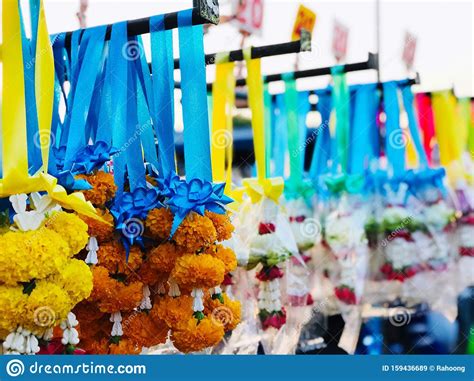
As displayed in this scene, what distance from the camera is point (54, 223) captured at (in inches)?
54.3

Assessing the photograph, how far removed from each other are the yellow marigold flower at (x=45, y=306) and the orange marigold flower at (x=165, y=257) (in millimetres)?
269

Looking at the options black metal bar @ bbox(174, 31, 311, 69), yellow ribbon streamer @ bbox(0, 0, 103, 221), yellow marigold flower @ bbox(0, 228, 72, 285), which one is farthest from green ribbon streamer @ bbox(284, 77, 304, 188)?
yellow marigold flower @ bbox(0, 228, 72, 285)

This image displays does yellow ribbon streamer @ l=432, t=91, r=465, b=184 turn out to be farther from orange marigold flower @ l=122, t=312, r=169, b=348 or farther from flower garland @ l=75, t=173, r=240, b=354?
orange marigold flower @ l=122, t=312, r=169, b=348

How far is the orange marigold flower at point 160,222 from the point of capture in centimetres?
156

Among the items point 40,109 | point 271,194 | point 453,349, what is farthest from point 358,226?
point 40,109

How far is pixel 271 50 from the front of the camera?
2125 millimetres

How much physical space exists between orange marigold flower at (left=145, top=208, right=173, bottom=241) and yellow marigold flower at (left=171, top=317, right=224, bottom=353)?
0.21m

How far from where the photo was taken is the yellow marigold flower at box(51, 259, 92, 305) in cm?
135

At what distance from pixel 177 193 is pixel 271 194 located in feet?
2.62

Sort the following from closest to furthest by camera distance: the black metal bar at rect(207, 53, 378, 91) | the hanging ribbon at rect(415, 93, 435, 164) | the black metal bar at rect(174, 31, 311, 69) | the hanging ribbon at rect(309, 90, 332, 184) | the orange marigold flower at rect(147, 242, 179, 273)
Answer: the orange marigold flower at rect(147, 242, 179, 273), the black metal bar at rect(174, 31, 311, 69), the black metal bar at rect(207, 53, 378, 91), the hanging ribbon at rect(309, 90, 332, 184), the hanging ribbon at rect(415, 93, 435, 164)

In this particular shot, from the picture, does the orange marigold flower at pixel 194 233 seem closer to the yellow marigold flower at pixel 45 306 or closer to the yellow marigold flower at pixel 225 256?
the yellow marigold flower at pixel 225 256

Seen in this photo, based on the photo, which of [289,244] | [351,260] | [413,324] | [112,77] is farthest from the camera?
[413,324]

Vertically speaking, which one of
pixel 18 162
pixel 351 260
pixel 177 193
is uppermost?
pixel 18 162

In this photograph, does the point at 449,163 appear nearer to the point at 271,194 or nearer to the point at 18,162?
the point at 271,194
